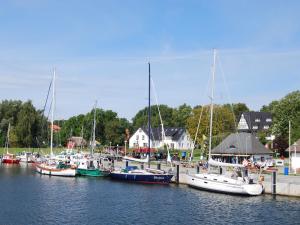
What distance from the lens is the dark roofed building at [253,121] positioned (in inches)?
6420

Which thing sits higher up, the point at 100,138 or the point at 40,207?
the point at 100,138

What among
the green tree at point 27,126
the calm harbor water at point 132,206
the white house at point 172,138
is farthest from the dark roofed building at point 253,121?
the calm harbor water at point 132,206

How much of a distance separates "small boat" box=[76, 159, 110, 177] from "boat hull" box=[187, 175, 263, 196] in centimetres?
1827

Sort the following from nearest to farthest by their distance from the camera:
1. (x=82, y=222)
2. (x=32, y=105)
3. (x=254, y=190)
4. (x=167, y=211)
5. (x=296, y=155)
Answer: (x=82, y=222) < (x=167, y=211) < (x=254, y=190) < (x=296, y=155) < (x=32, y=105)

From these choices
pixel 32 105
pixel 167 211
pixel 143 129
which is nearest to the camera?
pixel 167 211

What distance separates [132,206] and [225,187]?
1238cm

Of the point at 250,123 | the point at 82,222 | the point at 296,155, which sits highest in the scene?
the point at 250,123

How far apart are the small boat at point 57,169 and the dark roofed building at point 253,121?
98.4 meters

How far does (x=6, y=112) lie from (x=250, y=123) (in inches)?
3146

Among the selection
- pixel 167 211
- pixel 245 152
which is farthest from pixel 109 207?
pixel 245 152

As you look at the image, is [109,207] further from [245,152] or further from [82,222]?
[245,152]

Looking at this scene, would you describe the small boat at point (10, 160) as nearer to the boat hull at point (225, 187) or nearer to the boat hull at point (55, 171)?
the boat hull at point (55, 171)

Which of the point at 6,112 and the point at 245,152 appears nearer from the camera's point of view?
the point at 245,152

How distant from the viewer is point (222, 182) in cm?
5341
